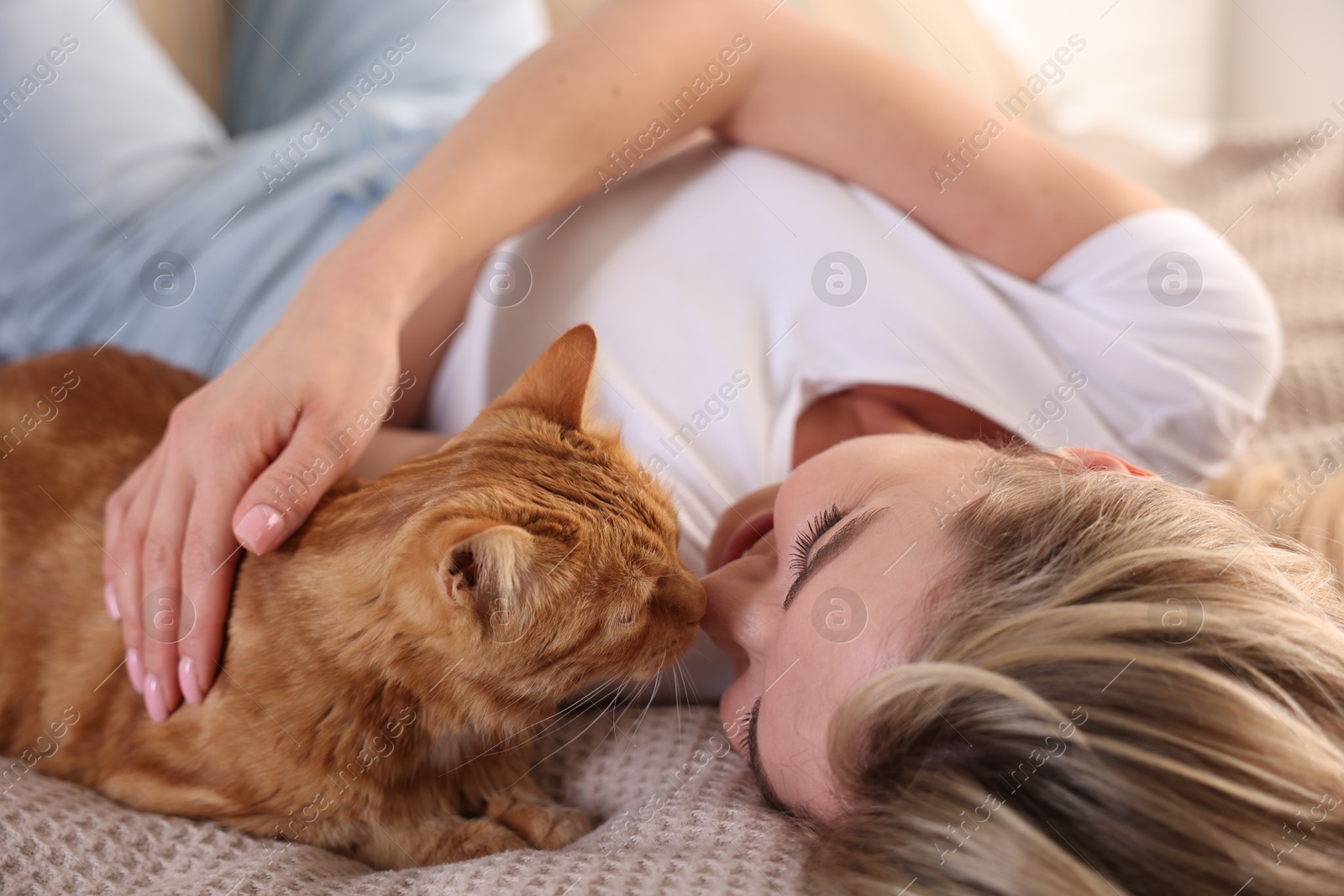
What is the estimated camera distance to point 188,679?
966mm

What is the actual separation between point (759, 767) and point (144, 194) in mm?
1567

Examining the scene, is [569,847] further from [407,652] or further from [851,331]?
[851,331]

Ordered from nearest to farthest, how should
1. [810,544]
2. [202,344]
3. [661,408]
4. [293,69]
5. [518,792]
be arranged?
[810,544] < [518,792] < [661,408] < [202,344] < [293,69]

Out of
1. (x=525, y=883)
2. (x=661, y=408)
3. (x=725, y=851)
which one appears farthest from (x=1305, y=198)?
(x=525, y=883)

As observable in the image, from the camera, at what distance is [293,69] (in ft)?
7.27

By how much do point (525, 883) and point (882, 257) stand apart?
3.43 ft

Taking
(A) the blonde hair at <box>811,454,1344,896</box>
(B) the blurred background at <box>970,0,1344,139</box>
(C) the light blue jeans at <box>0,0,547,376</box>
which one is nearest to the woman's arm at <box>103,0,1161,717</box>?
(C) the light blue jeans at <box>0,0,547,376</box>

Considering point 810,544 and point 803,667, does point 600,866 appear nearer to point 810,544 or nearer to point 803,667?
point 803,667

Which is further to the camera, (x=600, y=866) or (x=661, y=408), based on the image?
(x=661, y=408)

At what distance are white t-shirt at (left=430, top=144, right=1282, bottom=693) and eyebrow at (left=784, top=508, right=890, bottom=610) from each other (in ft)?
1.34

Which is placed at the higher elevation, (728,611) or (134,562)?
(134,562)

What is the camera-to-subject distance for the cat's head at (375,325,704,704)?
84 cm

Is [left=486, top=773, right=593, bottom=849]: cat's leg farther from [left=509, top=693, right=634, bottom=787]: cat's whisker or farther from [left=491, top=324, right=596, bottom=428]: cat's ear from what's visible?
[left=491, top=324, right=596, bottom=428]: cat's ear

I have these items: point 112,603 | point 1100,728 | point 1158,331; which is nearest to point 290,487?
point 112,603
